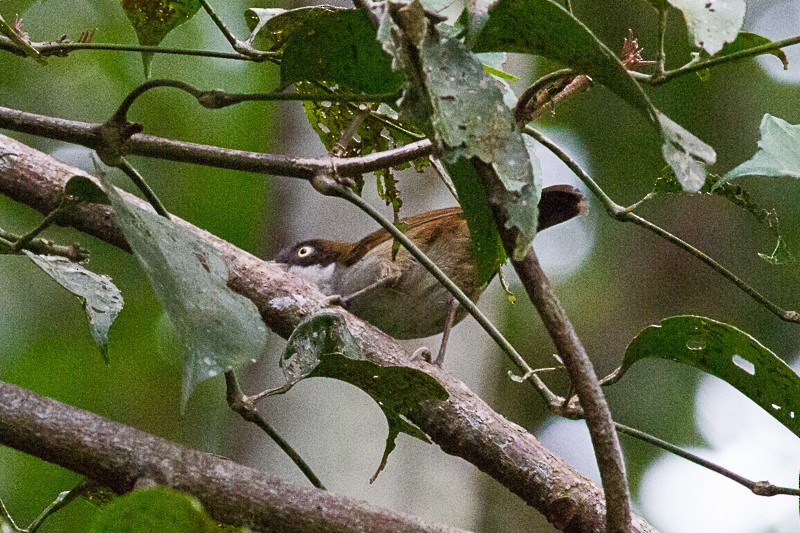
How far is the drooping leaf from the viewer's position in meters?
0.73

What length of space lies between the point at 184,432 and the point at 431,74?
3266mm

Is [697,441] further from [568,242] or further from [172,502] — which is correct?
[172,502]

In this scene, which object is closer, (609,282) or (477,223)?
(477,223)

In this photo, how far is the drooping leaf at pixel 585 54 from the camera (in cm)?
73

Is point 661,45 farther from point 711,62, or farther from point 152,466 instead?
point 152,466

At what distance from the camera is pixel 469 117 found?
0.73 metres

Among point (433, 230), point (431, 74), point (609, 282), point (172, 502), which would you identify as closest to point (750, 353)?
point (431, 74)

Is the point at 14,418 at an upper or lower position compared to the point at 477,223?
lower

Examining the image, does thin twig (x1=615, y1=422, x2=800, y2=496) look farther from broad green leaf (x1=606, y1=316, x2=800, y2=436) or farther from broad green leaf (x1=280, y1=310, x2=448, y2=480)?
broad green leaf (x1=280, y1=310, x2=448, y2=480)

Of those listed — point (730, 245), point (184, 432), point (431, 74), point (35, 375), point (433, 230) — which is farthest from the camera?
point (730, 245)

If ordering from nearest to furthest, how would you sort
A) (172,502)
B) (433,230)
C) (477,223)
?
(172,502)
(477,223)
(433,230)

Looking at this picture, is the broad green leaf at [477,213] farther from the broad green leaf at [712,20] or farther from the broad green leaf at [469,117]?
the broad green leaf at [712,20]

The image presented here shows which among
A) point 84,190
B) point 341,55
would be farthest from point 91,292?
point 341,55

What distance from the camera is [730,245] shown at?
5.07 m
